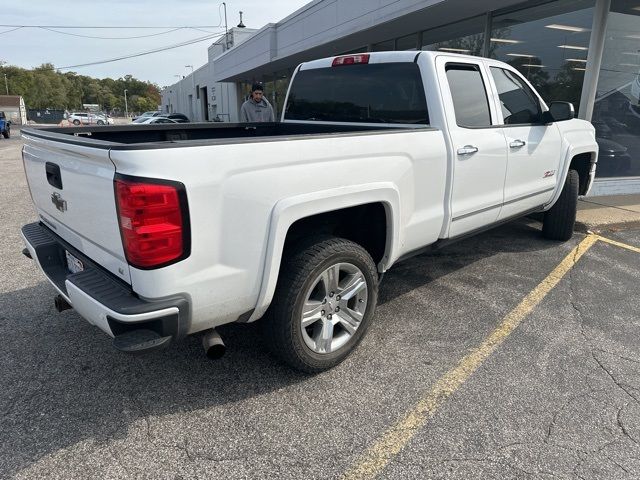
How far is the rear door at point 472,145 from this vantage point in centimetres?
357

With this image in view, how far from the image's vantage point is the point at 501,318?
12.3ft

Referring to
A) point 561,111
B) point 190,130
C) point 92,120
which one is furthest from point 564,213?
point 92,120

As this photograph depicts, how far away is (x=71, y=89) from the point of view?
12631cm

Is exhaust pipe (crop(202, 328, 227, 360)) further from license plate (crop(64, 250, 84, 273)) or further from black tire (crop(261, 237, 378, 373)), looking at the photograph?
license plate (crop(64, 250, 84, 273))

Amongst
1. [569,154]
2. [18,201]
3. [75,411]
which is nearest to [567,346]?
[569,154]

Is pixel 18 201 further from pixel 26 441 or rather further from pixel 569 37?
pixel 569 37

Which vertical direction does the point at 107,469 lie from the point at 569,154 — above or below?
below

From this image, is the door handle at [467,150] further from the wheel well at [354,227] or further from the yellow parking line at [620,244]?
the yellow parking line at [620,244]

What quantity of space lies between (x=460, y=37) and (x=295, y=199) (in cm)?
1024

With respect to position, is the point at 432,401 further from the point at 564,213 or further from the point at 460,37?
the point at 460,37

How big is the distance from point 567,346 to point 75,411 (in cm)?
321

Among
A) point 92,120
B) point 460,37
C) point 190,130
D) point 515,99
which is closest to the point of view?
point 190,130

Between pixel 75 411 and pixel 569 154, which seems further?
pixel 569 154

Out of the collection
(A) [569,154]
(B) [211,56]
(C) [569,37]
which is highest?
(B) [211,56]
